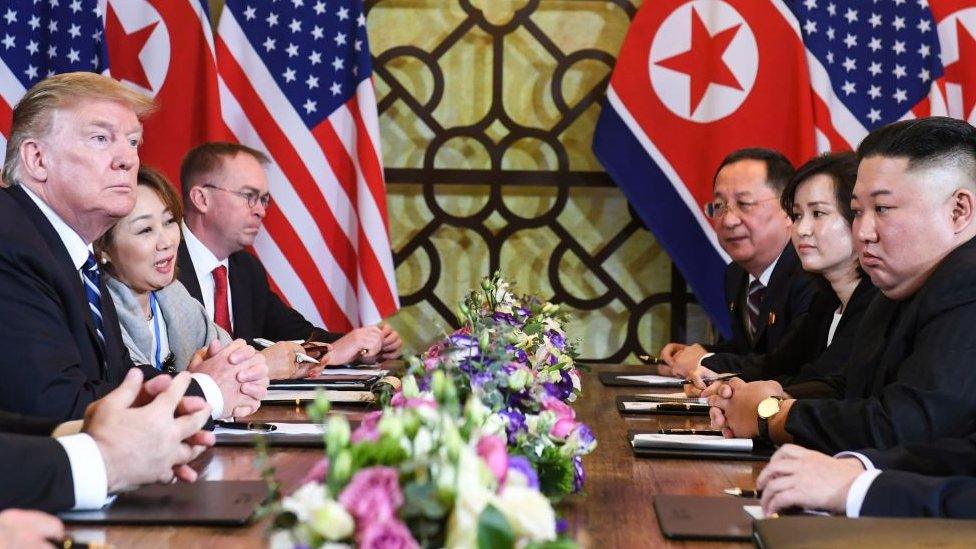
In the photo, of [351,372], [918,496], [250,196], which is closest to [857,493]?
[918,496]

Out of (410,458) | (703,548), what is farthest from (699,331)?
(410,458)

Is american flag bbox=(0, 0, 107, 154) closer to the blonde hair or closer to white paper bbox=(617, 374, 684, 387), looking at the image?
the blonde hair

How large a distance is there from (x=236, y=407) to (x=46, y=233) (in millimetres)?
617

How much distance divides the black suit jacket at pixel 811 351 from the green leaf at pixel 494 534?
257 cm

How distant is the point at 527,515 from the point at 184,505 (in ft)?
3.47

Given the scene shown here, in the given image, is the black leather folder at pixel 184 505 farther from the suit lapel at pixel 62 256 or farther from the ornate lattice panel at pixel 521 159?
the ornate lattice panel at pixel 521 159

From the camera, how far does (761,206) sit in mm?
4957

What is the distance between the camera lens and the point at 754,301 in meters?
4.96

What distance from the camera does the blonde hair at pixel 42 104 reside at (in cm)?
290

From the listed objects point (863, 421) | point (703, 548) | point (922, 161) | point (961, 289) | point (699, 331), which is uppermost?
point (699, 331)

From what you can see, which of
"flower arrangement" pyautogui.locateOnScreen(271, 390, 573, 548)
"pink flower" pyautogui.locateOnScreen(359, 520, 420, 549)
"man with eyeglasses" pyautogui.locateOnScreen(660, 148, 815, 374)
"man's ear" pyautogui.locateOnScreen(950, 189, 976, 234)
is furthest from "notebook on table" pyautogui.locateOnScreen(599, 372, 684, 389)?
"pink flower" pyautogui.locateOnScreen(359, 520, 420, 549)

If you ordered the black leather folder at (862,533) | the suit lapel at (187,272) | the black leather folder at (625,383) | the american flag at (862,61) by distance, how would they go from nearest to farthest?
1. the black leather folder at (862,533)
2. the black leather folder at (625,383)
3. the suit lapel at (187,272)
4. the american flag at (862,61)

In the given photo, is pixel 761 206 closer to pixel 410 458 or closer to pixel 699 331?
pixel 699 331

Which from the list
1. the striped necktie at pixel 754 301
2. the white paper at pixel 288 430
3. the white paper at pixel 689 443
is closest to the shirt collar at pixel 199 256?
the white paper at pixel 288 430
